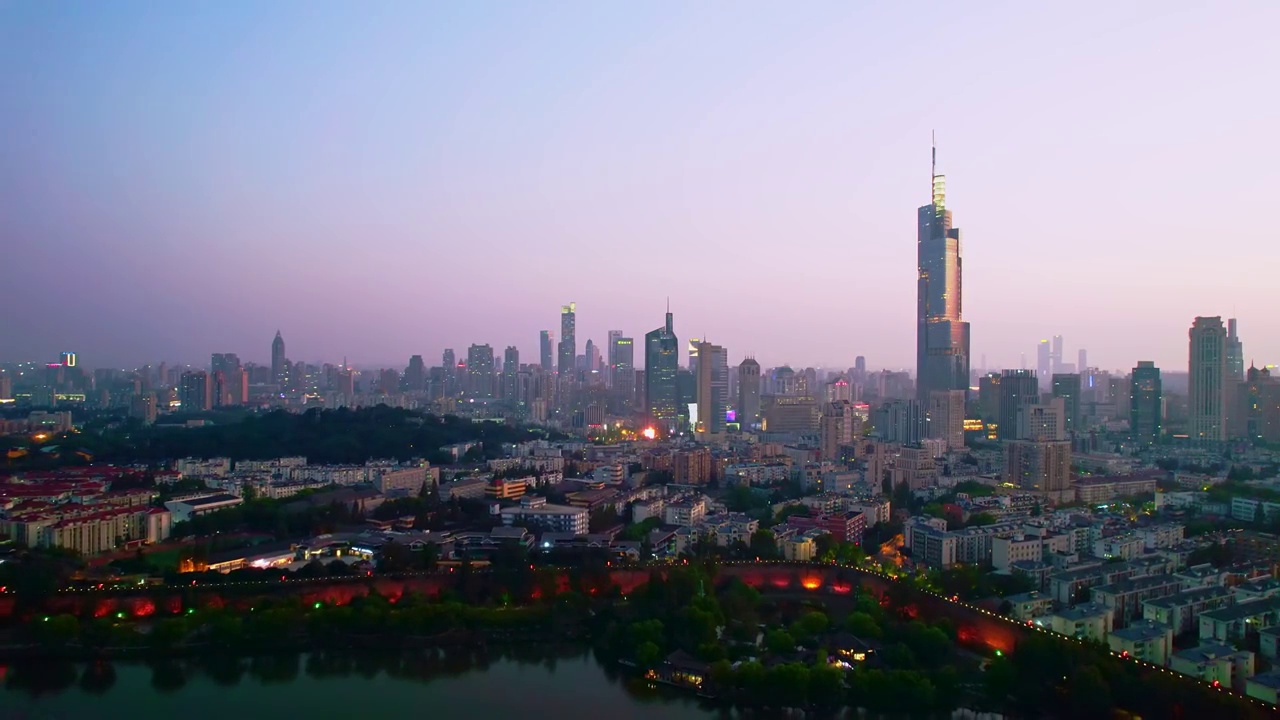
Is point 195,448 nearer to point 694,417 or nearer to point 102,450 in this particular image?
point 102,450

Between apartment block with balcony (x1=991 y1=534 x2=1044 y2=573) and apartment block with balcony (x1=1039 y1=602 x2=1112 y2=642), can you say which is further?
apartment block with balcony (x1=991 y1=534 x2=1044 y2=573)

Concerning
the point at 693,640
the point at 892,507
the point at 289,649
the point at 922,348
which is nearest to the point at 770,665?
the point at 693,640

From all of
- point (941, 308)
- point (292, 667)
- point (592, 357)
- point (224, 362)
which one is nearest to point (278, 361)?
point (224, 362)

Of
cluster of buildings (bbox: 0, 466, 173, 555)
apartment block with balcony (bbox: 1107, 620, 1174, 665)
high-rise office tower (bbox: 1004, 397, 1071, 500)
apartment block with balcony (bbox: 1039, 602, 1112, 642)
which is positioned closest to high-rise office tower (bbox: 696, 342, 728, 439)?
high-rise office tower (bbox: 1004, 397, 1071, 500)

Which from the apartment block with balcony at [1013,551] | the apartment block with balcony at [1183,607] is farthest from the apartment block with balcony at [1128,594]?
the apartment block with balcony at [1013,551]

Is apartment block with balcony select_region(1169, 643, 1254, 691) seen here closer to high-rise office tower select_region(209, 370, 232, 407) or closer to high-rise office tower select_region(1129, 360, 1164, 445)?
high-rise office tower select_region(1129, 360, 1164, 445)

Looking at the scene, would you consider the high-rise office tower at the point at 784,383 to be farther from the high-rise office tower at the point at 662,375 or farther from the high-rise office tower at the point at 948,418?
the high-rise office tower at the point at 948,418

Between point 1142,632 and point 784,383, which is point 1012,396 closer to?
point 784,383
